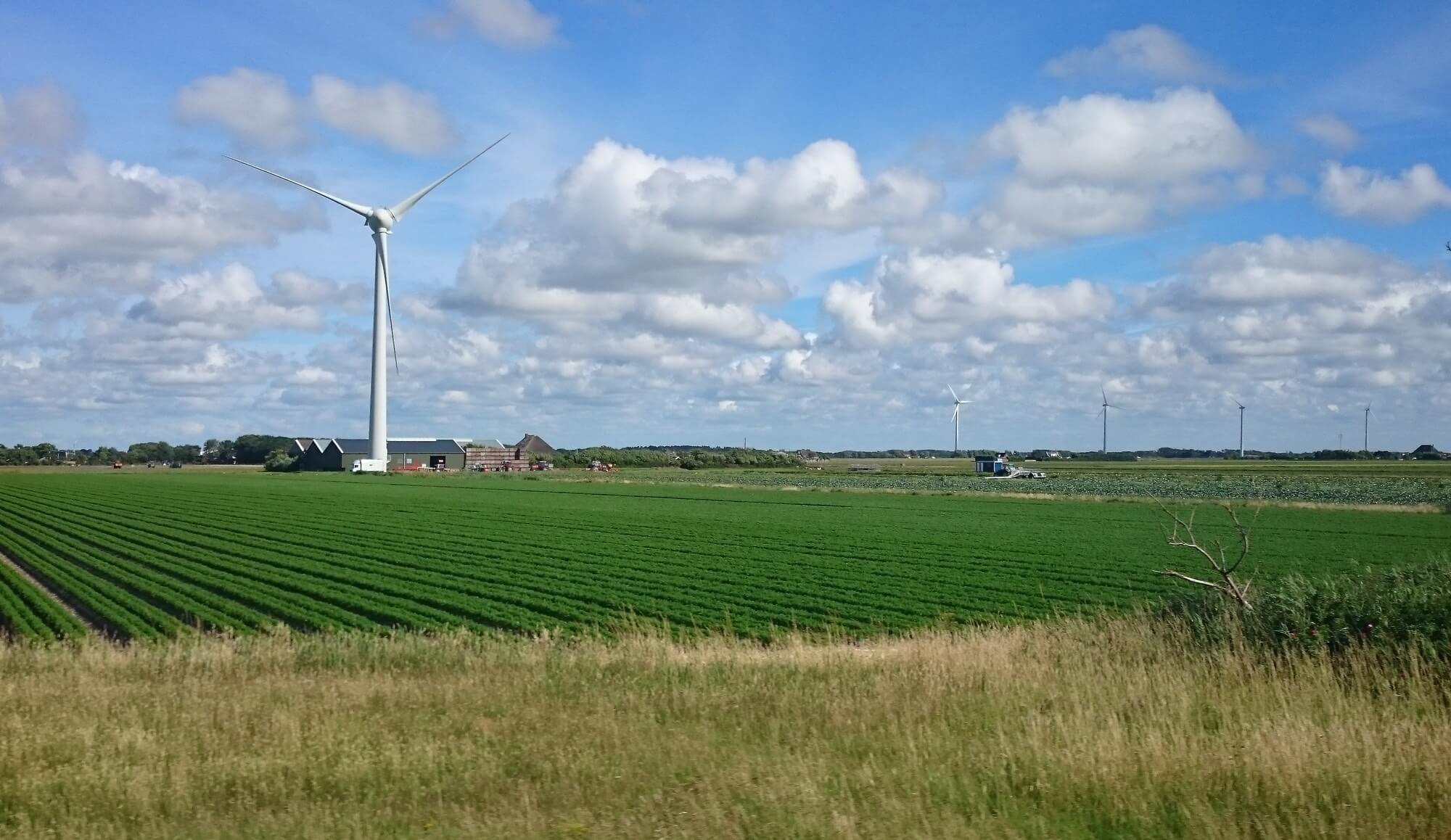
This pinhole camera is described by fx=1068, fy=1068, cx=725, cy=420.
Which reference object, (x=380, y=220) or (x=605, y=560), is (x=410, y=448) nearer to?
(x=380, y=220)

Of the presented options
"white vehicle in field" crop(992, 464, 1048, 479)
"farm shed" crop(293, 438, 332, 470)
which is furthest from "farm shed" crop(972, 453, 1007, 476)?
"farm shed" crop(293, 438, 332, 470)

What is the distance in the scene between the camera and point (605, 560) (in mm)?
36844

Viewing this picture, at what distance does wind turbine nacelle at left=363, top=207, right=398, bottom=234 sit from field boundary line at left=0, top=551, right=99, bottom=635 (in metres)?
54.5

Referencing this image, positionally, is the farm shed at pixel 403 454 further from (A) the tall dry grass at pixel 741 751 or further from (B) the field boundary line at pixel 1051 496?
(A) the tall dry grass at pixel 741 751

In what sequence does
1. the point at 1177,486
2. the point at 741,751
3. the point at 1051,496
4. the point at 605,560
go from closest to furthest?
the point at 741,751 < the point at 605,560 < the point at 1051,496 < the point at 1177,486

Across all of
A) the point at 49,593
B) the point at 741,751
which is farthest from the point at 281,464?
the point at 741,751

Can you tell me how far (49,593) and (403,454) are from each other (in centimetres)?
14782

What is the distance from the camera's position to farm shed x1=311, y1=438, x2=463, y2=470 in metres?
166

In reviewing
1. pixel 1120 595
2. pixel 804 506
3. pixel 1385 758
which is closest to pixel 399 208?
pixel 804 506

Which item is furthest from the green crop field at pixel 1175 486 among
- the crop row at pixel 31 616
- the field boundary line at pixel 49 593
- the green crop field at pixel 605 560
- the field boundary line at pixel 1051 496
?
the crop row at pixel 31 616

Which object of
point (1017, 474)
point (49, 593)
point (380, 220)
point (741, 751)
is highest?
point (380, 220)

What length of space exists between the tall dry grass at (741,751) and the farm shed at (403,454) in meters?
159

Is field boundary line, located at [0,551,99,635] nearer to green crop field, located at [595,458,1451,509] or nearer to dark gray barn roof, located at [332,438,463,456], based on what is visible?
green crop field, located at [595,458,1451,509]

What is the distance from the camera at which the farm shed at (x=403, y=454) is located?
166 metres
